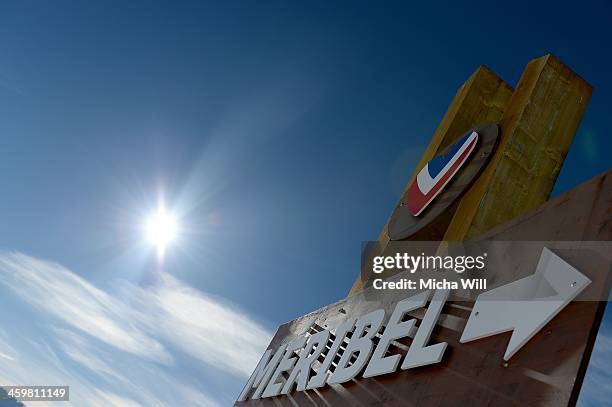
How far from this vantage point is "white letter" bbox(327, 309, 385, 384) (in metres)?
6.40

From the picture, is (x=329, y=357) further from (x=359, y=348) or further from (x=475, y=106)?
(x=475, y=106)

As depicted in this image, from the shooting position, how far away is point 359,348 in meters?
6.72

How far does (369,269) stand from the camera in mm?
10414

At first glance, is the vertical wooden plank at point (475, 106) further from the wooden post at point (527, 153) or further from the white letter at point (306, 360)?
the white letter at point (306, 360)

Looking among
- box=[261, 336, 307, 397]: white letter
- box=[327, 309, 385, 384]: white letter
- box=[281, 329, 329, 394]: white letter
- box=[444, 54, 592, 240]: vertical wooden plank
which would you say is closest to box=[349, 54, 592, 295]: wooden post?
box=[444, 54, 592, 240]: vertical wooden plank

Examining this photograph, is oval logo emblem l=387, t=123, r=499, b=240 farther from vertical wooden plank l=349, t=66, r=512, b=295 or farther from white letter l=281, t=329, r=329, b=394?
white letter l=281, t=329, r=329, b=394

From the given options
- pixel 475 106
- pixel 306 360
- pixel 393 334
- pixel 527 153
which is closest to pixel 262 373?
pixel 306 360

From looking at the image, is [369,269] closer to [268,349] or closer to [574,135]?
[268,349]

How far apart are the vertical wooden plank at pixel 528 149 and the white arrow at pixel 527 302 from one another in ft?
10.2

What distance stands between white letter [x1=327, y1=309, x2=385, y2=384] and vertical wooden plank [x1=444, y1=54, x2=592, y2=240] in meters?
1.95

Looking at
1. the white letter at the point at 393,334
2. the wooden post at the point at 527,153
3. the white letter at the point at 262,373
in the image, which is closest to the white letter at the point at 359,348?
the white letter at the point at 393,334

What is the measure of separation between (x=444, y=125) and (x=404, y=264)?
139 inches

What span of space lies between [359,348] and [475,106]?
6344 mm

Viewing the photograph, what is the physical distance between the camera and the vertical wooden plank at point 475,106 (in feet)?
34.8
